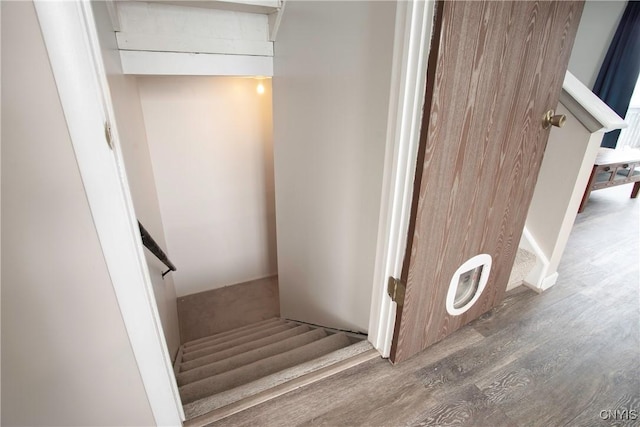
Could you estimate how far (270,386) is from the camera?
120 cm

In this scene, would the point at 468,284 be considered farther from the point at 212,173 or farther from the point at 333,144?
the point at 212,173

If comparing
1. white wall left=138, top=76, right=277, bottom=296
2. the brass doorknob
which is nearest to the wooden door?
the brass doorknob

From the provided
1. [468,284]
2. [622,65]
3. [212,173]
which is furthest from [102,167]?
[622,65]

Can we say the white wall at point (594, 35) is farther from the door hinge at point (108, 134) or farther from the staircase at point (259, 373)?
the door hinge at point (108, 134)

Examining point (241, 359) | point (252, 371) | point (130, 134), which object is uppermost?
point (130, 134)

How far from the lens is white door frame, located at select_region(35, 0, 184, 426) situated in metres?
0.58

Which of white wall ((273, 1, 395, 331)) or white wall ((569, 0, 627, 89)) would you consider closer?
white wall ((273, 1, 395, 331))

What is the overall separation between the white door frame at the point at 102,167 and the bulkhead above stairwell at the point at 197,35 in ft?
4.46

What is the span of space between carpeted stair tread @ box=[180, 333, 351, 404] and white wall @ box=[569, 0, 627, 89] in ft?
16.1

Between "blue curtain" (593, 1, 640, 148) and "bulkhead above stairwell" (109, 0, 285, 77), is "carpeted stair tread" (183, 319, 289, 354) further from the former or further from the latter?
"blue curtain" (593, 1, 640, 148)

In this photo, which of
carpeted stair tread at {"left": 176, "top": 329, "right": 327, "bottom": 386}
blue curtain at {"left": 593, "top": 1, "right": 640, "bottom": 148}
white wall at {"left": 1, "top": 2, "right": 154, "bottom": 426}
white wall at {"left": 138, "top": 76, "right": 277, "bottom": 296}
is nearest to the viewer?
white wall at {"left": 1, "top": 2, "right": 154, "bottom": 426}

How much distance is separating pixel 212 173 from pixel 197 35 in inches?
57.7

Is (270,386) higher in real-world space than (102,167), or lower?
lower

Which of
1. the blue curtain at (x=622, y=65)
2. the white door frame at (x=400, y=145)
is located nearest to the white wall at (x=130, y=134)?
the white door frame at (x=400, y=145)
